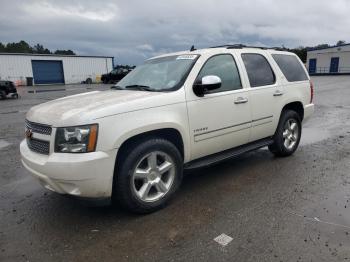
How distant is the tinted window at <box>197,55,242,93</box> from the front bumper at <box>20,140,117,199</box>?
1741 mm

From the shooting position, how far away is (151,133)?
11.5 ft

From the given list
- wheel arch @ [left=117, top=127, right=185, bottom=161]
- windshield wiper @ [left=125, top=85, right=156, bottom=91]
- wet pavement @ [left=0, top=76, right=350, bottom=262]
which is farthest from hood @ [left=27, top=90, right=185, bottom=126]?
wet pavement @ [left=0, top=76, right=350, bottom=262]

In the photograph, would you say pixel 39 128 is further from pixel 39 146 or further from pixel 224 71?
pixel 224 71

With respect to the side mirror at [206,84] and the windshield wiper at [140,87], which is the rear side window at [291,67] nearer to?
the side mirror at [206,84]

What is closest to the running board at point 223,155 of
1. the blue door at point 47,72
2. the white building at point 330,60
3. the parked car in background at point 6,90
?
the parked car in background at point 6,90

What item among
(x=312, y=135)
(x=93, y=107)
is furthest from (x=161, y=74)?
(x=312, y=135)

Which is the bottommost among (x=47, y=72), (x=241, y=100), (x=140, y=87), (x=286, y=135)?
(x=286, y=135)

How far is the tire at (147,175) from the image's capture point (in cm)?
327

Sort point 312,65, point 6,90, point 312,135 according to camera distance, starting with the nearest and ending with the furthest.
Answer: point 312,135, point 6,90, point 312,65

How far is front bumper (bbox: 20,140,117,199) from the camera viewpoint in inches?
116

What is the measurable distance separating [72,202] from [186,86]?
2.04m

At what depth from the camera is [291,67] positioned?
5547mm

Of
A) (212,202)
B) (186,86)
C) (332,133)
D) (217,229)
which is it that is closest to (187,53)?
(186,86)

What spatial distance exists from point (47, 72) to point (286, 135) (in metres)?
41.0
